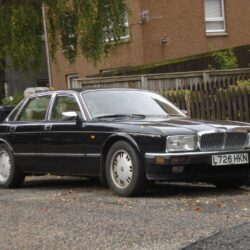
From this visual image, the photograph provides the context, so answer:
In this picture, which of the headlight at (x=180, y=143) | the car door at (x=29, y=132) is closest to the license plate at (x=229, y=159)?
the headlight at (x=180, y=143)

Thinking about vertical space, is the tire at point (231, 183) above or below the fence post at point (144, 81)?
below

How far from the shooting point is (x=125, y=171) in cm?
919

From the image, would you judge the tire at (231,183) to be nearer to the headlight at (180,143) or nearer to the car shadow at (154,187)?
the car shadow at (154,187)

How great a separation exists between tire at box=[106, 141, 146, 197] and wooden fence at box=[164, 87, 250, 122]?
494 centimetres

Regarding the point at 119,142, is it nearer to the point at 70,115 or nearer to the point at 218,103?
the point at 70,115

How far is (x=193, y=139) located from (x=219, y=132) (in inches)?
14.9

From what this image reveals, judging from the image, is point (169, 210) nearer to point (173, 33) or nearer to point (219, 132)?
point (219, 132)

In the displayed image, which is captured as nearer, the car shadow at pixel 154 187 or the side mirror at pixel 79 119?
the car shadow at pixel 154 187

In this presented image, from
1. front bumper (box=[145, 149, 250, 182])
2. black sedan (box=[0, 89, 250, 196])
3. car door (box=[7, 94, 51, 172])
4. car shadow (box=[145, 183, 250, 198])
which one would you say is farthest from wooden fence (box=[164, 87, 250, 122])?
front bumper (box=[145, 149, 250, 182])

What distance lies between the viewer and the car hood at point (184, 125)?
8.93 meters

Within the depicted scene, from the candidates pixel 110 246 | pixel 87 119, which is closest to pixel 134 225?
pixel 110 246

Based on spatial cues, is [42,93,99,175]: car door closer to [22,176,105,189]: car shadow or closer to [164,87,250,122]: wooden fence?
[22,176,105,189]: car shadow

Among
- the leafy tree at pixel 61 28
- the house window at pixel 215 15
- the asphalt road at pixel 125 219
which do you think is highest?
the house window at pixel 215 15

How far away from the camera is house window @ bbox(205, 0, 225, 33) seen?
27.6m
